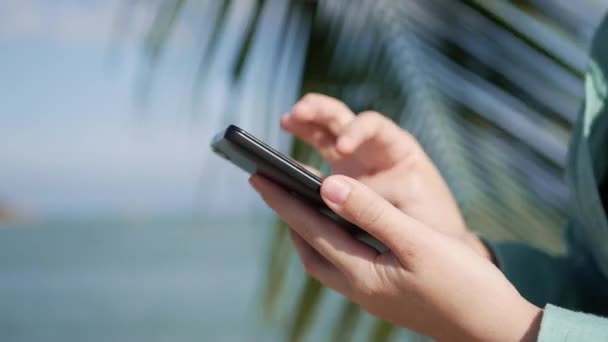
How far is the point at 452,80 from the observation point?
0.97 meters

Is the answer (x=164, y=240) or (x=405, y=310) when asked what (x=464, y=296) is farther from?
(x=164, y=240)

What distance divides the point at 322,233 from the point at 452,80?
1.47 ft

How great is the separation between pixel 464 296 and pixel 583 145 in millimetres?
263

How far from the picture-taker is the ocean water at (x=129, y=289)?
10.0 meters

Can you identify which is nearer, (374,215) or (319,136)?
(374,215)

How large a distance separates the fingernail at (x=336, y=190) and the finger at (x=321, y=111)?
0.24m

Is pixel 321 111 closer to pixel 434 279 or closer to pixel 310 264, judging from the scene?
pixel 310 264

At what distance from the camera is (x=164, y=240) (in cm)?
2481

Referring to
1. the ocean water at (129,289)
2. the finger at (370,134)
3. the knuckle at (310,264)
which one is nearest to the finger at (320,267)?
the knuckle at (310,264)

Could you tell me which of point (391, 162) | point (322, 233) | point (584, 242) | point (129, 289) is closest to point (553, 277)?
point (584, 242)

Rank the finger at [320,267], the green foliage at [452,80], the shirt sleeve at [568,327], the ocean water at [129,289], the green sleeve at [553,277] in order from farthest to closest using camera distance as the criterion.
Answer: the ocean water at [129,289], the green foliage at [452,80], the green sleeve at [553,277], the finger at [320,267], the shirt sleeve at [568,327]

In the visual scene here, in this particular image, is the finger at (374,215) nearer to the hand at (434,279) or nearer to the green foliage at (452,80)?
the hand at (434,279)

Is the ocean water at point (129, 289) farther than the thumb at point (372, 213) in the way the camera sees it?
Yes

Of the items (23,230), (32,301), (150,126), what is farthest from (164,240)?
(150,126)
